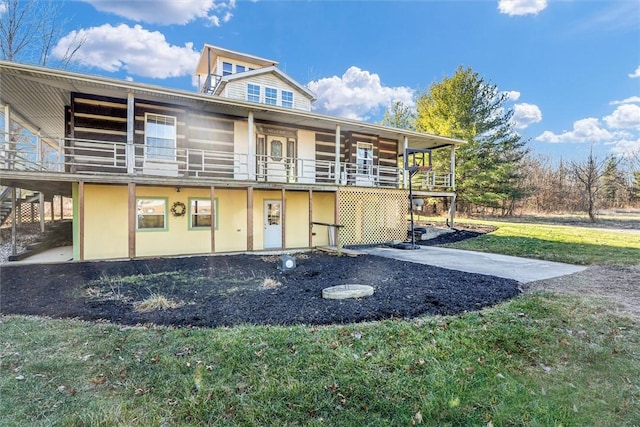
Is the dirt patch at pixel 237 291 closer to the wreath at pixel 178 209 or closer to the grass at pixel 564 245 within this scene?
the wreath at pixel 178 209

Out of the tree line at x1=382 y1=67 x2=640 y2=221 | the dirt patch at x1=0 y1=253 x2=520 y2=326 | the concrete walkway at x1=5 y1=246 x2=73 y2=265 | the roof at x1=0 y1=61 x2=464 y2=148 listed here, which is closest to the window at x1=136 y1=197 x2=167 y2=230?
the dirt patch at x1=0 y1=253 x2=520 y2=326

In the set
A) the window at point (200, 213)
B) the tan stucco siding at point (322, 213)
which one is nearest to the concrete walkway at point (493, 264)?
the tan stucco siding at point (322, 213)

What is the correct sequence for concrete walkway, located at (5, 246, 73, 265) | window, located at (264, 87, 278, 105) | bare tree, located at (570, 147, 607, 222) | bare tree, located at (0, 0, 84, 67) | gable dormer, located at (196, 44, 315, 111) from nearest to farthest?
concrete walkway, located at (5, 246, 73, 265), gable dormer, located at (196, 44, 315, 111), window, located at (264, 87, 278, 105), bare tree, located at (0, 0, 84, 67), bare tree, located at (570, 147, 607, 222)

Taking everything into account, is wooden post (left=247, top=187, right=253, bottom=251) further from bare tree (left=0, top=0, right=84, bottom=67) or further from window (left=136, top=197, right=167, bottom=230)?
bare tree (left=0, top=0, right=84, bottom=67)

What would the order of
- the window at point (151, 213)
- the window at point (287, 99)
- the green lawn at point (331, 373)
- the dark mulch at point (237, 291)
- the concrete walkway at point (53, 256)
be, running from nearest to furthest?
the green lawn at point (331, 373) < the dark mulch at point (237, 291) < the concrete walkway at point (53, 256) < the window at point (151, 213) < the window at point (287, 99)

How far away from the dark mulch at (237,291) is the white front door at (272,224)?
3.43m

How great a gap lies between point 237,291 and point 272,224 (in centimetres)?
666

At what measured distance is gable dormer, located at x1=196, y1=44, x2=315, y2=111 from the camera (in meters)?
14.4

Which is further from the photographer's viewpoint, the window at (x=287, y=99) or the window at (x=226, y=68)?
the window at (x=226, y=68)

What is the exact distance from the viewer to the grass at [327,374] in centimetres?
277

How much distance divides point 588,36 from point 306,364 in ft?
69.2

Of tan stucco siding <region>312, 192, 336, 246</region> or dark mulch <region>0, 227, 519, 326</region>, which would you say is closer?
dark mulch <region>0, 227, 519, 326</region>

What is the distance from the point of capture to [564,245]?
11.7 meters

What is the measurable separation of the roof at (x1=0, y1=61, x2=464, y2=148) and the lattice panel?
288cm
